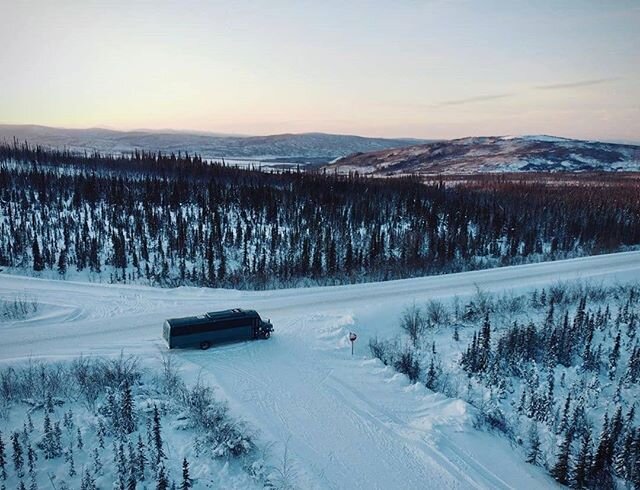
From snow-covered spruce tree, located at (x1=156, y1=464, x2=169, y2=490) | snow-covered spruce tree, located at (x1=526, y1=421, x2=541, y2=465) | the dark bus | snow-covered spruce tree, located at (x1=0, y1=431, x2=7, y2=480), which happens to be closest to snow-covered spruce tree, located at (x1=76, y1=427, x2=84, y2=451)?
snow-covered spruce tree, located at (x1=0, y1=431, x2=7, y2=480)

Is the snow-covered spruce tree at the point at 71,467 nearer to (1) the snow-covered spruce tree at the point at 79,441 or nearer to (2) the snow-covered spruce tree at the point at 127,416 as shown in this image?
(1) the snow-covered spruce tree at the point at 79,441

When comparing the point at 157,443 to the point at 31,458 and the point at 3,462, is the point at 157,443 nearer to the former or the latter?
the point at 31,458

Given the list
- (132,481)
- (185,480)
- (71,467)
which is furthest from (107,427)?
(185,480)

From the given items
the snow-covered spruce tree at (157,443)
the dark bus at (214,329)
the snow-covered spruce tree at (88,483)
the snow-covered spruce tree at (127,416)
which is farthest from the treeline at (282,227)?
the snow-covered spruce tree at (88,483)

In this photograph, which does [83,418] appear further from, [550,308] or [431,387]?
[550,308]

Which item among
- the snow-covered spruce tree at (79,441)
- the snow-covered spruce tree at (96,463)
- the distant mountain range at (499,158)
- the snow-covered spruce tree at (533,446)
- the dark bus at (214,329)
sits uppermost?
the distant mountain range at (499,158)

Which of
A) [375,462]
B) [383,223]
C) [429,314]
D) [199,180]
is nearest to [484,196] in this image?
[383,223]
